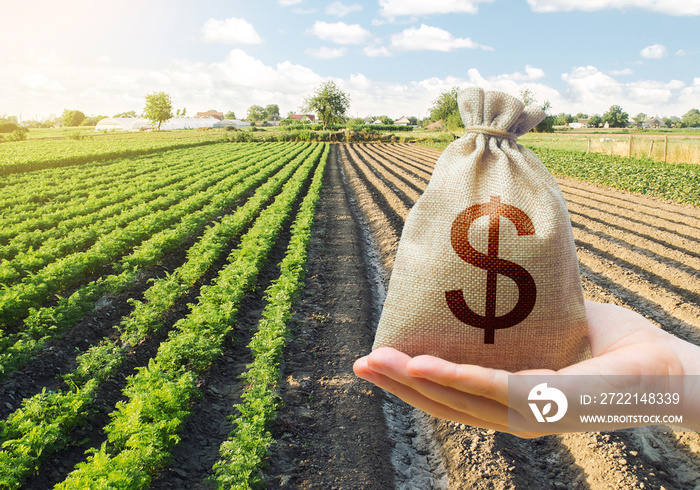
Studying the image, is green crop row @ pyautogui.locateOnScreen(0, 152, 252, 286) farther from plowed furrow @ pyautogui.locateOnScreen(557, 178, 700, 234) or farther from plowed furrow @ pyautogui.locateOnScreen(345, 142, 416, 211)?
plowed furrow @ pyautogui.locateOnScreen(557, 178, 700, 234)

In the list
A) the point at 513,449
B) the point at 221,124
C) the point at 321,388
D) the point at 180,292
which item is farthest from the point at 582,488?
the point at 221,124

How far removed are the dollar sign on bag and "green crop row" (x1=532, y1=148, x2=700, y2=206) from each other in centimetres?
1653

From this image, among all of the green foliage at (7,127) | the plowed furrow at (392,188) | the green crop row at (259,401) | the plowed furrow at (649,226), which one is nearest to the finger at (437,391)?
the green crop row at (259,401)

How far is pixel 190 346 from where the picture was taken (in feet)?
17.0

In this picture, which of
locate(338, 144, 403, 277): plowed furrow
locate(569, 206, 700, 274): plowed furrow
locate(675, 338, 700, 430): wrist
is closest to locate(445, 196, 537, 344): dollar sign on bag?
locate(675, 338, 700, 430): wrist

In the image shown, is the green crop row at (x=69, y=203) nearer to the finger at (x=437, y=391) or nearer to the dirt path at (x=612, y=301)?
the dirt path at (x=612, y=301)

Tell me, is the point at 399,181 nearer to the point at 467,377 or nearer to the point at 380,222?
the point at 380,222

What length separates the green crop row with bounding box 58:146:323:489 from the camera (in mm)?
3205

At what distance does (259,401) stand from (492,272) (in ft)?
11.5

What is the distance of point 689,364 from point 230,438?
382 cm

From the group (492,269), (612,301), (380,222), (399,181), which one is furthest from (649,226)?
(492,269)

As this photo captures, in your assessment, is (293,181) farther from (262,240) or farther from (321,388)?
(321,388)

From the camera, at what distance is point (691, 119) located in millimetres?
86000

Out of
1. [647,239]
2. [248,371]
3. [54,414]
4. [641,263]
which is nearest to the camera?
[54,414]
